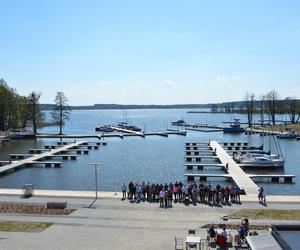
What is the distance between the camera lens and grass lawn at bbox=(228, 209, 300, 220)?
2534 centimetres

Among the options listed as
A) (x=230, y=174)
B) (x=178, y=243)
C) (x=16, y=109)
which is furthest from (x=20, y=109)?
(x=178, y=243)

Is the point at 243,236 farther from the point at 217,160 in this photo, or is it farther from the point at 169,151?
the point at 169,151

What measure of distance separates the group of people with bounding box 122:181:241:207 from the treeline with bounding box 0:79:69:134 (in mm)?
78984

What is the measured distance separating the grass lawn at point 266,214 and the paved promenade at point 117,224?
0.84 metres

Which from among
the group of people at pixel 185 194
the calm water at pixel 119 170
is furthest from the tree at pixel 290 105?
the group of people at pixel 185 194

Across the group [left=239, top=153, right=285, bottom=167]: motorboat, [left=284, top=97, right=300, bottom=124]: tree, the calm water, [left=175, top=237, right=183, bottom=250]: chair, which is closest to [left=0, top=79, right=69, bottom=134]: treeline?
the calm water

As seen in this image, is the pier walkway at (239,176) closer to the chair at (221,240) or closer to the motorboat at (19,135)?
the chair at (221,240)

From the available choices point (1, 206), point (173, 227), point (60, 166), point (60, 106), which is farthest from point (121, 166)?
point (60, 106)

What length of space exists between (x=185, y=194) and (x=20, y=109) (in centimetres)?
8578

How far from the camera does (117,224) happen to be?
80.2ft

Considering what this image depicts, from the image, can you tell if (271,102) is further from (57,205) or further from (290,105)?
(57,205)

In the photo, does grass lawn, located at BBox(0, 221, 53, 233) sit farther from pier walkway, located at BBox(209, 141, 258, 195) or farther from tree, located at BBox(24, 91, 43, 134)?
tree, located at BBox(24, 91, 43, 134)

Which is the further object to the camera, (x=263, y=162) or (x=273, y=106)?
(x=273, y=106)

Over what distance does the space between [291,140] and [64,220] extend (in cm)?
7591
